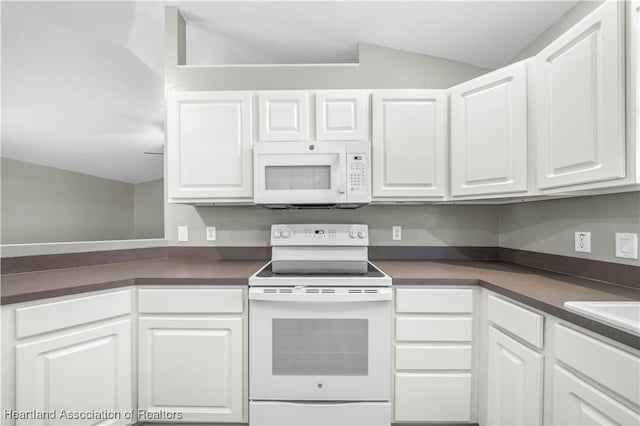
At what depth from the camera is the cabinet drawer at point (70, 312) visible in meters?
1.20

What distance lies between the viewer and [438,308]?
154 centimetres

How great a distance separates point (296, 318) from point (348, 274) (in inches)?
14.8

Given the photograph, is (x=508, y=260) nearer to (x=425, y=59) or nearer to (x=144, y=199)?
(x=425, y=59)

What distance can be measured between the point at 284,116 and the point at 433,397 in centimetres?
185

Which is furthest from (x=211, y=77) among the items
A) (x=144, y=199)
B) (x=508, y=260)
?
(x=144, y=199)

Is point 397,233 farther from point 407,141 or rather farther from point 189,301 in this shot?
point 189,301

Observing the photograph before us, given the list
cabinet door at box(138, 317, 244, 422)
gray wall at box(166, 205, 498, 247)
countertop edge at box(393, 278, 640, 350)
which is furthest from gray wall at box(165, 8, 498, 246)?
cabinet door at box(138, 317, 244, 422)

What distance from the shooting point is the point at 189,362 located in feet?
5.02

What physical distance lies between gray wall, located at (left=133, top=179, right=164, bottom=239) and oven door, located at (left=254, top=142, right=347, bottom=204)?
3.32 meters

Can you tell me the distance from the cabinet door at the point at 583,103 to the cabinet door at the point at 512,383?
75cm

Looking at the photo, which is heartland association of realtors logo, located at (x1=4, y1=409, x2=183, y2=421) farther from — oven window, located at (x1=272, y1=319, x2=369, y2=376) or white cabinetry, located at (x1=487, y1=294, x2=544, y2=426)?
white cabinetry, located at (x1=487, y1=294, x2=544, y2=426)

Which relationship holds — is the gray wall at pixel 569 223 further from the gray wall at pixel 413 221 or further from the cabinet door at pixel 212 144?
the cabinet door at pixel 212 144

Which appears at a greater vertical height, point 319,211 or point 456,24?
point 456,24

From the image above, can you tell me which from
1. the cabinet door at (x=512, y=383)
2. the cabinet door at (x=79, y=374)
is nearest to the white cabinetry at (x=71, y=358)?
the cabinet door at (x=79, y=374)
